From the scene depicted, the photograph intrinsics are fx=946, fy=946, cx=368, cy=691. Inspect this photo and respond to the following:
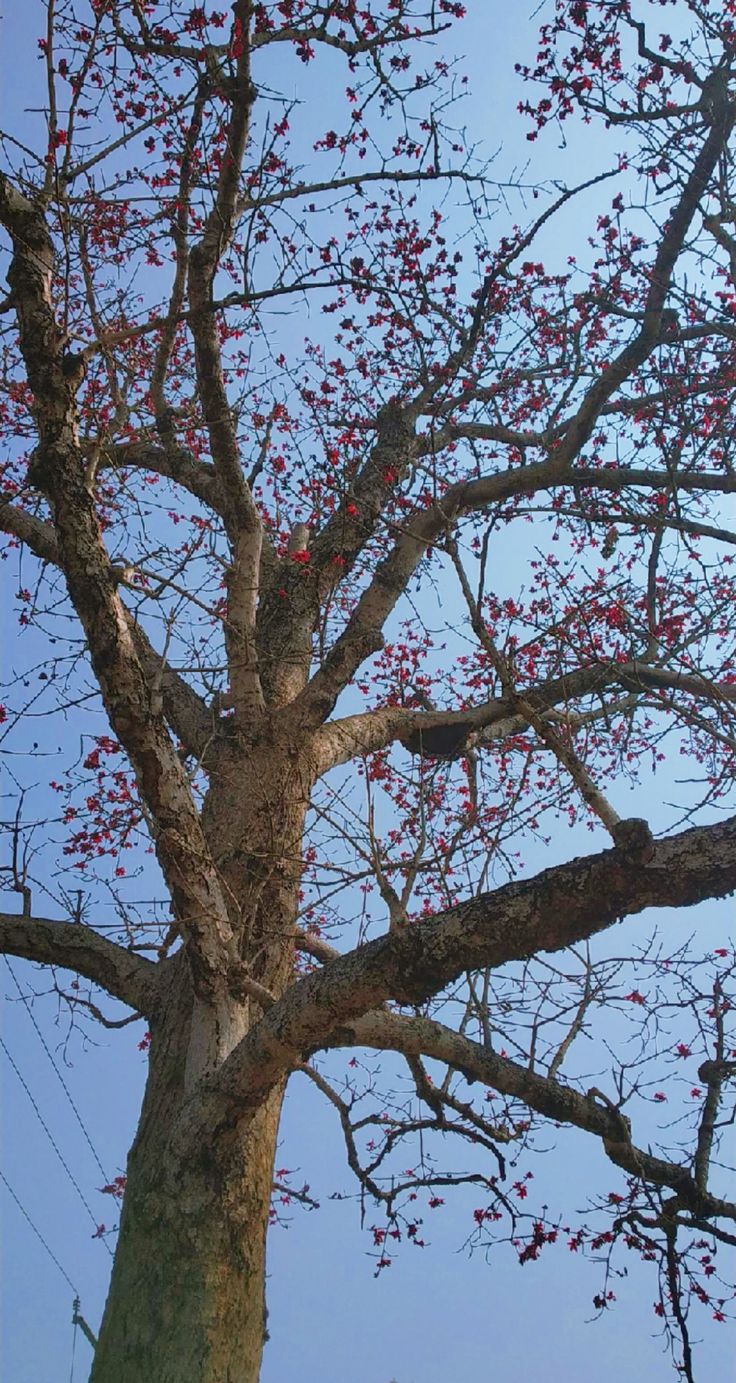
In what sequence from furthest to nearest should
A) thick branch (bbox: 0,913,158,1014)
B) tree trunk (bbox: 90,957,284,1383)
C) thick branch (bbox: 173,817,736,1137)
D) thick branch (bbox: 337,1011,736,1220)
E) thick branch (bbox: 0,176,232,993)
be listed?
thick branch (bbox: 0,913,158,1014) → thick branch (bbox: 337,1011,736,1220) → thick branch (bbox: 0,176,232,993) → tree trunk (bbox: 90,957,284,1383) → thick branch (bbox: 173,817,736,1137)

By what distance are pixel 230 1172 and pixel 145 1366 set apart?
0.56 m

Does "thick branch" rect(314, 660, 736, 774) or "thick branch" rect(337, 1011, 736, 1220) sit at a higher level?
"thick branch" rect(314, 660, 736, 774)

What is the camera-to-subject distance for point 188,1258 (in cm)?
289

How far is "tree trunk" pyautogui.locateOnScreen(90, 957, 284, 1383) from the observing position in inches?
108

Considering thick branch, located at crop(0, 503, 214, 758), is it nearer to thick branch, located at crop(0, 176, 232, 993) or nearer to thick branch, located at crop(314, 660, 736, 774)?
thick branch, located at crop(314, 660, 736, 774)

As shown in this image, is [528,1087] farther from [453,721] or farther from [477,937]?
[453,721]

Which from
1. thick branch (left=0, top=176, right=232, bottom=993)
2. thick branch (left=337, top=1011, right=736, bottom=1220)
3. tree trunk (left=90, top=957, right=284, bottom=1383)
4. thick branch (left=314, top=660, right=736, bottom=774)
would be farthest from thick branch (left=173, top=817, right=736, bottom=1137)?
thick branch (left=314, top=660, right=736, bottom=774)

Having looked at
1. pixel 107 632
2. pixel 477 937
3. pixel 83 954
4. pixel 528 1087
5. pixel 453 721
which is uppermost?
pixel 453 721

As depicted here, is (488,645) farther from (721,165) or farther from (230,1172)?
(721,165)

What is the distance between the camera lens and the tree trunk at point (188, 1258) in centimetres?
274

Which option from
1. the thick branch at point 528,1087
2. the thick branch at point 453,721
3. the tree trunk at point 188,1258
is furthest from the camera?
the thick branch at point 453,721

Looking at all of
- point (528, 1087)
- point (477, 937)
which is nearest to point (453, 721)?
point (528, 1087)

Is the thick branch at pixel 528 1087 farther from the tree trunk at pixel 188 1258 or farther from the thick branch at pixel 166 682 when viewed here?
the thick branch at pixel 166 682

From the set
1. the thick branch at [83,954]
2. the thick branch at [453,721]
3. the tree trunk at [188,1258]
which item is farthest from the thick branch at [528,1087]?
the thick branch at [453,721]
